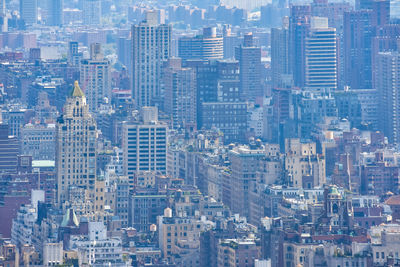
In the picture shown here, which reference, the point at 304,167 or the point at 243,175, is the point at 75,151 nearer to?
the point at 243,175

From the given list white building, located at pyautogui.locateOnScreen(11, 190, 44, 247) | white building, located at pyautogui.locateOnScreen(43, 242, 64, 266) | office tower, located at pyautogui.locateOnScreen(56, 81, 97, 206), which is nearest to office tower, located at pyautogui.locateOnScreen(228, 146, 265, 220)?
office tower, located at pyautogui.locateOnScreen(56, 81, 97, 206)

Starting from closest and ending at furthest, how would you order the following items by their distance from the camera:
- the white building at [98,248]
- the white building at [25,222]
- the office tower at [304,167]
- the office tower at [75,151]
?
the white building at [98,248], the white building at [25,222], the office tower at [75,151], the office tower at [304,167]

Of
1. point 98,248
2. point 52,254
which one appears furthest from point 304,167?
point 52,254

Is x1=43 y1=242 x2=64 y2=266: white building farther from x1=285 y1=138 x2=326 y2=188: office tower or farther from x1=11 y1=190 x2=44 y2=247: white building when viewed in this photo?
x1=285 y1=138 x2=326 y2=188: office tower

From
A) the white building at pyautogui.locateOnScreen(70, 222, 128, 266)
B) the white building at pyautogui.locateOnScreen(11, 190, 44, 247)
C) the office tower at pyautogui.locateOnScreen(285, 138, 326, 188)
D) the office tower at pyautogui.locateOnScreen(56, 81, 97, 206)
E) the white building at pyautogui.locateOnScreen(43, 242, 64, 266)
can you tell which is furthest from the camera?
the office tower at pyautogui.locateOnScreen(285, 138, 326, 188)

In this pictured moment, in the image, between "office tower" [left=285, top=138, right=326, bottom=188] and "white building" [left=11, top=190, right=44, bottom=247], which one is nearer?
"white building" [left=11, top=190, right=44, bottom=247]

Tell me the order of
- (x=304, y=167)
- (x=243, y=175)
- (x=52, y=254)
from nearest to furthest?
(x=52, y=254) < (x=304, y=167) < (x=243, y=175)

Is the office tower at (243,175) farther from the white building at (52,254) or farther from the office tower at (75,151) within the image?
the white building at (52,254)

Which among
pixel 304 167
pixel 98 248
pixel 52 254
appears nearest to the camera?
pixel 52 254

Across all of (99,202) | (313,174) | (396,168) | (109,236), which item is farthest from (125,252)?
(396,168)

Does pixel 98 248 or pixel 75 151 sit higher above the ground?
pixel 75 151

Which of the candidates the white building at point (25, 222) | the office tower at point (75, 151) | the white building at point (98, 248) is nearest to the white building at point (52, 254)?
the white building at point (98, 248)
